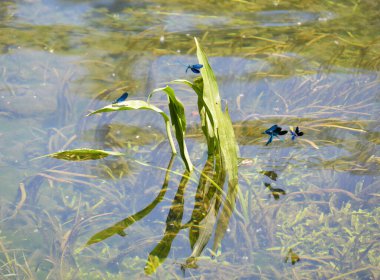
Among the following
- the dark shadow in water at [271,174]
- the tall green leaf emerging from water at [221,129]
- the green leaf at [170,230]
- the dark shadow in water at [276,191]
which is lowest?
the green leaf at [170,230]

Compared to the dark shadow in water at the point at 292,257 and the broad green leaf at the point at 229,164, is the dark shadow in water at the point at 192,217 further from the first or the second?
the dark shadow in water at the point at 292,257

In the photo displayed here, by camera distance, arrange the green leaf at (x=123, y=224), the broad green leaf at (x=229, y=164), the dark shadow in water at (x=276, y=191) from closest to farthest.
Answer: the green leaf at (x=123, y=224) → the broad green leaf at (x=229, y=164) → the dark shadow in water at (x=276, y=191)

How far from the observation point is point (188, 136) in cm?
352

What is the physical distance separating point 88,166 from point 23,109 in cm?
77

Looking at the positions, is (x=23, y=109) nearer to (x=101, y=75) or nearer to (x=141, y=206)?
(x=101, y=75)

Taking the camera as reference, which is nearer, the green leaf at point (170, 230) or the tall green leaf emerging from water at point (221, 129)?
the green leaf at point (170, 230)

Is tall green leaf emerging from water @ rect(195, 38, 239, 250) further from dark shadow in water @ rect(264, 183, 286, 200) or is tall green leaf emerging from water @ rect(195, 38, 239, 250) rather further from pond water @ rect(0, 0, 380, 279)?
dark shadow in water @ rect(264, 183, 286, 200)

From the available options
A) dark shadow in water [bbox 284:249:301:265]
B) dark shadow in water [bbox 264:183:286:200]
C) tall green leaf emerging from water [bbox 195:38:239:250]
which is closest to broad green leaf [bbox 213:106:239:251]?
tall green leaf emerging from water [bbox 195:38:239:250]

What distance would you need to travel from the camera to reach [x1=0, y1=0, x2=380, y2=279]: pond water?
281cm

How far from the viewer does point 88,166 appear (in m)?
3.30

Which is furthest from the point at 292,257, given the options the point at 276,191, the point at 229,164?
the point at 229,164

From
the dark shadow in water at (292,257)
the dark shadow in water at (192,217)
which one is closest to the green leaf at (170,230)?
the dark shadow in water at (192,217)

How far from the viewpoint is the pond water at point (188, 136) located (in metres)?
2.81

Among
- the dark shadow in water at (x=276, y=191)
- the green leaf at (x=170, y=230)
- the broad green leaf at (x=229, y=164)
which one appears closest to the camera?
the green leaf at (x=170, y=230)
